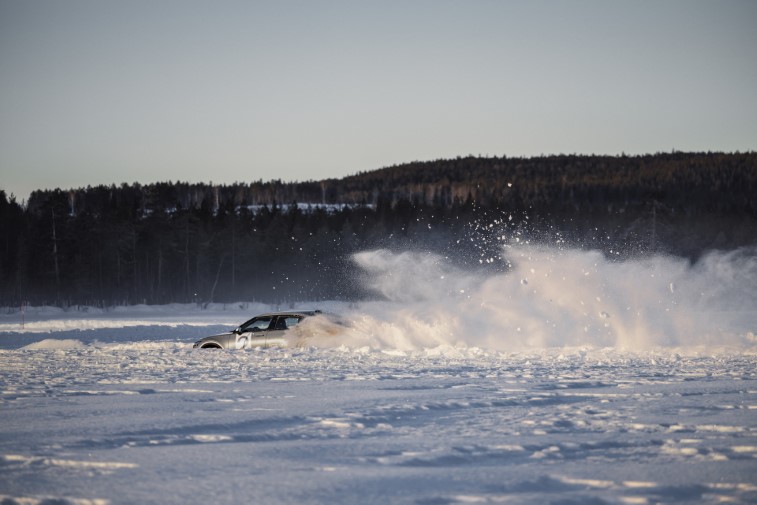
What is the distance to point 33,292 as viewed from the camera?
299 ft

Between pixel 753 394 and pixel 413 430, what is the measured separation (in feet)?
17.3

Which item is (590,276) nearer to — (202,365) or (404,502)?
(202,365)

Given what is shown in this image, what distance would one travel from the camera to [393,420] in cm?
898

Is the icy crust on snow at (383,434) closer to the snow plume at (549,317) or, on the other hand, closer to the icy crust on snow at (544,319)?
the icy crust on snow at (544,319)

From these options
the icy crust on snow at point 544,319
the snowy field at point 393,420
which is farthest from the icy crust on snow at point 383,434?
the icy crust on snow at point 544,319

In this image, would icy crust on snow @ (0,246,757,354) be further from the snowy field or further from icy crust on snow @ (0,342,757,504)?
icy crust on snow @ (0,342,757,504)

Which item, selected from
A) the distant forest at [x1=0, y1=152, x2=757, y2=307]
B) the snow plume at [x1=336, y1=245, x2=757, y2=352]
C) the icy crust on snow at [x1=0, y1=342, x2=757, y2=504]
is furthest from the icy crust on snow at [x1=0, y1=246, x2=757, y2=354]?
the distant forest at [x1=0, y1=152, x2=757, y2=307]

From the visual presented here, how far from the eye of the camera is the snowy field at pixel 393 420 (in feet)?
19.7

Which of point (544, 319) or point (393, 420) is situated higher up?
point (544, 319)

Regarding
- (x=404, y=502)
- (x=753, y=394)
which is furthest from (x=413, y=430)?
(x=753, y=394)

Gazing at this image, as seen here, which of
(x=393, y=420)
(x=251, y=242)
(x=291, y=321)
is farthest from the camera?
(x=251, y=242)

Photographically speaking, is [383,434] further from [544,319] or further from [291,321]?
[544,319]

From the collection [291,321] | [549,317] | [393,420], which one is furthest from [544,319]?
[393,420]

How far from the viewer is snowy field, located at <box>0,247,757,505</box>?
602 centimetres
